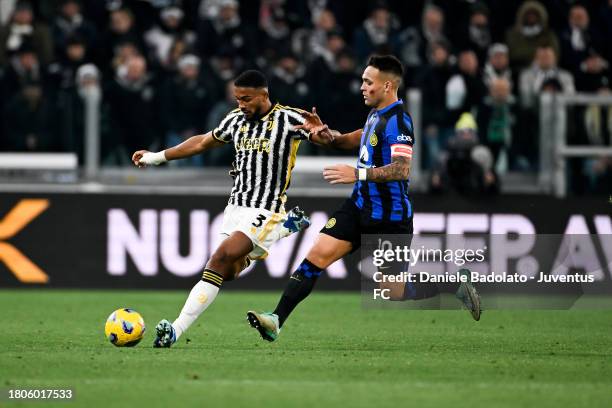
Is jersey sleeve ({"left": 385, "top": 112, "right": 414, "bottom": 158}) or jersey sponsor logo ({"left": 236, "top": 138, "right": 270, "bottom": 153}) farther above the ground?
jersey sleeve ({"left": 385, "top": 112, "right": 414, "bottom": 158})

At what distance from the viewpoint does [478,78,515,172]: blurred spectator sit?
55.0 feet

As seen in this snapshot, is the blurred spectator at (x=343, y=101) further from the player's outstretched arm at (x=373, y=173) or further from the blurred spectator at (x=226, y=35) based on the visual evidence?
the player's outstretched arm at (x=373, y=173)

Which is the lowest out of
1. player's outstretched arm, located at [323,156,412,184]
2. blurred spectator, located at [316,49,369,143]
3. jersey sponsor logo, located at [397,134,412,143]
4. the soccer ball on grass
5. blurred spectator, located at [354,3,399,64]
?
the soccer ball on grass

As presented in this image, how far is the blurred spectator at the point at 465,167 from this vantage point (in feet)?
54.2

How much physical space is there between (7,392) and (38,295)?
829 cm

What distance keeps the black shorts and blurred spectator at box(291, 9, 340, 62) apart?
26.7 feet

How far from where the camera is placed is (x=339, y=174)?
31.0ft

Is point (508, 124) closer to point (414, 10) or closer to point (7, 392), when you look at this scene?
point (414, 10)

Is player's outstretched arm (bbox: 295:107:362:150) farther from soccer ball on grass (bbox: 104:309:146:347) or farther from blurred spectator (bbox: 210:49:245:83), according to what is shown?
blurred spectator (bbox: 210:49:245:83)

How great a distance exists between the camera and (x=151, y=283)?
54.0ft

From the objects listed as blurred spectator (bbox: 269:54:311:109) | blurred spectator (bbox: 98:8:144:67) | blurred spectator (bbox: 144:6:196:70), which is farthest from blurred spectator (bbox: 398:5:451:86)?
blurred spectator (bbox: 98:8:144:67)

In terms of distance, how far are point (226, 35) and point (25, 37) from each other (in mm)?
2783

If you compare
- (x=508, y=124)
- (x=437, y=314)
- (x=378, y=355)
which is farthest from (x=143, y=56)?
(x=378, y=355)

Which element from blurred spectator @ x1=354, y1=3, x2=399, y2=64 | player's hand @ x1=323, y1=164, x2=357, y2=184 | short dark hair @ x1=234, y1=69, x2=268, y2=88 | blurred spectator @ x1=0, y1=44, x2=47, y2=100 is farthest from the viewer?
blurred spectator @ x1=354, y1=3, x2=399, y2=64
